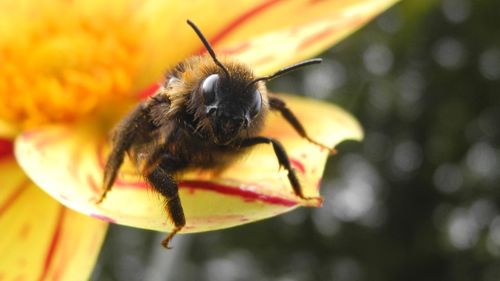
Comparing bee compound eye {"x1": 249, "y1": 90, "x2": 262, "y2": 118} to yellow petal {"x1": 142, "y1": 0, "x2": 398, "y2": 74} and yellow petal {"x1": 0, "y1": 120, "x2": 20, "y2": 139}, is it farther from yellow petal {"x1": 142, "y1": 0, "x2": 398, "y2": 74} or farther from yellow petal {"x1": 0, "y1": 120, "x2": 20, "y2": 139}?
yellow petal {"x1": 0, "y1": 120, "x2": 20, "y2": 139}

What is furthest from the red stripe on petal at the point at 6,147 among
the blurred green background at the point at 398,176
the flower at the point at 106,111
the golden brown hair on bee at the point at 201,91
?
the blurred green background at the point at 398,176

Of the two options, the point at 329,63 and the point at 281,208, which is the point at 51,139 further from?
the point at 329,63

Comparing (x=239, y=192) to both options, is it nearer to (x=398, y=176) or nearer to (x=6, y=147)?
(x=6, y=147)

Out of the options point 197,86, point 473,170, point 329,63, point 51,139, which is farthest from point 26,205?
point 473,170

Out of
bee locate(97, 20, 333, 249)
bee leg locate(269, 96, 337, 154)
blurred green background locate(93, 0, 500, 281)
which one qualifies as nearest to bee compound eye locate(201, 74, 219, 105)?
bee locate(97, 20, 333, 249)

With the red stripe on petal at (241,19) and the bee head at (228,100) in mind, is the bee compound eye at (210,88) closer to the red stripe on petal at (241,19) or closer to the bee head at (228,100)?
the bee head at (228,100)

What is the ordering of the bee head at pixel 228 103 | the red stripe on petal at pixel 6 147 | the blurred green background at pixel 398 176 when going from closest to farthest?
the bee head at pixel 228 103, the red stripe on petal at pixel 6 147, the blurred green background at pixel 398 176
